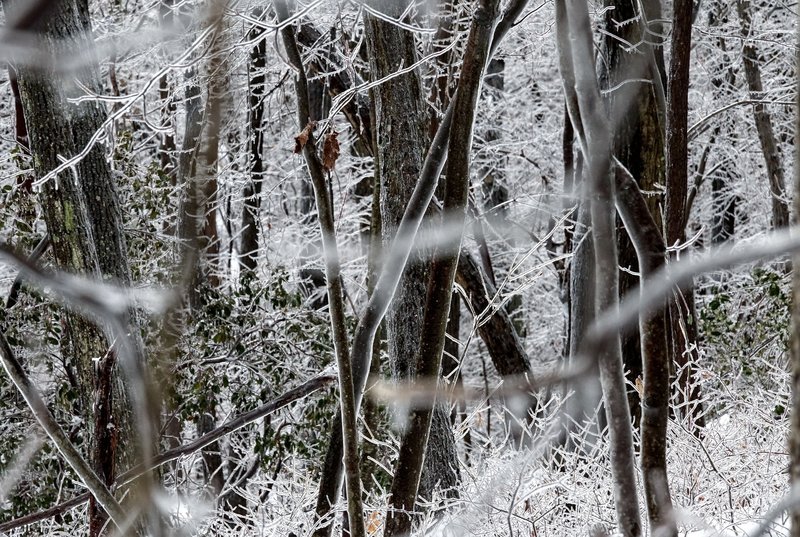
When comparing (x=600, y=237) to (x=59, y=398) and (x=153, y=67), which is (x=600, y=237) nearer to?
(x=59, y=398)

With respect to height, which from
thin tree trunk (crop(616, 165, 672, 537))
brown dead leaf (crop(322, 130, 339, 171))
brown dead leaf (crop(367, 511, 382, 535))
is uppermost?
brown dead leaf (crop(322, 130, 339, 171))

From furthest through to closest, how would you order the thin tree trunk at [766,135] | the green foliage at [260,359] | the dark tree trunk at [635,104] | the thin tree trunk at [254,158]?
the thin tree trunk at [766,135] < the thin tree trunk at [254,158] < the green foliage at [260,359] < the dark tree trunk at [635,104]

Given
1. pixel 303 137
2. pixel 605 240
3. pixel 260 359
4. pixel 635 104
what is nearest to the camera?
pixel 605 240

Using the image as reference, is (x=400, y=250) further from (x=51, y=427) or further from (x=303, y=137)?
(x=51, y=427)

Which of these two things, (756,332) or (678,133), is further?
(756,332)

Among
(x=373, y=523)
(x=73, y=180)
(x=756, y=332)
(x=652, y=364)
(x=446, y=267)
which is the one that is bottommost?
(x=756, y=332)

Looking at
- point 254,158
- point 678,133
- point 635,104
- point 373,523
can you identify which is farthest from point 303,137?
point 254,158

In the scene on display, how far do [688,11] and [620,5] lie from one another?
0.44 metres

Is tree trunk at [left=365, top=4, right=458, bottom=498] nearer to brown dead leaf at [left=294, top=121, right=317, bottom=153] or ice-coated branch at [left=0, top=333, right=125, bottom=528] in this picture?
brown dead leaf at [left=294, top=121, right=317, bottom=153]

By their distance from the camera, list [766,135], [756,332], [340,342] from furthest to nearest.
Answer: [766,135] < [756,332] < [340,342]

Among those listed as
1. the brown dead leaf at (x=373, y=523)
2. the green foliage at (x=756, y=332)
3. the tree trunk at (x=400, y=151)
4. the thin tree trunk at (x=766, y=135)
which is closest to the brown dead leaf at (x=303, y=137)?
the tree trunk at (x=400, y=151)

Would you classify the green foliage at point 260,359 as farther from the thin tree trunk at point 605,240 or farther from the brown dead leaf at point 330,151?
the thin tree trunk at point 605,240

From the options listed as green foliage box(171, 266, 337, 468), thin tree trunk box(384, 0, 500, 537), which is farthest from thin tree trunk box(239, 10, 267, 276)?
thin tree trunk box(384, 0, 500, 537)

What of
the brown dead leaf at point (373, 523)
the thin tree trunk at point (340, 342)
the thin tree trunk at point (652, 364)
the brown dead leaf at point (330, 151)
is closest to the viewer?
the thin tree trunk at point (652, 364)
